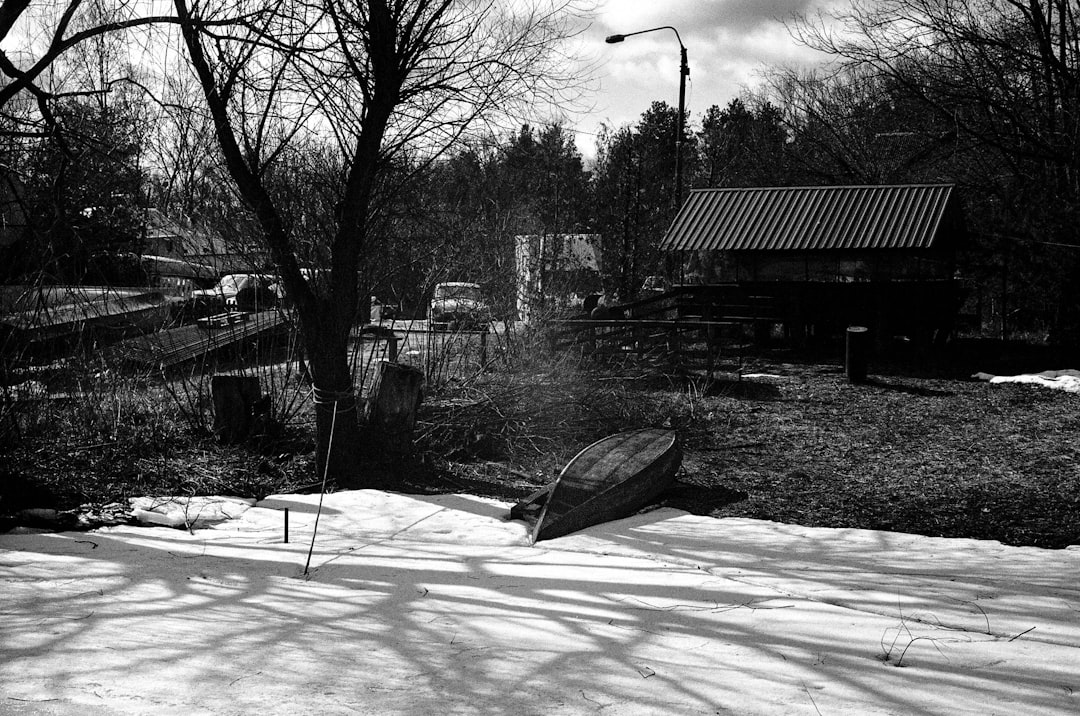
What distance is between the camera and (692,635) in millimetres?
4680

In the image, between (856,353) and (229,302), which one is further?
(856,353)

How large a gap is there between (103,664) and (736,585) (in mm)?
3238

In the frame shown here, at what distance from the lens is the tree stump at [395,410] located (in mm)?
9734

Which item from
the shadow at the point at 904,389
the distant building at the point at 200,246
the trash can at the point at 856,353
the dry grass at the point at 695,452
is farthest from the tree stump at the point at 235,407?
the trash can at the point at 856,353

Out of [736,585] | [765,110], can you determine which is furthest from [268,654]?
[765,110]

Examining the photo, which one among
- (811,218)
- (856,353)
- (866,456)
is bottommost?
(866,456)

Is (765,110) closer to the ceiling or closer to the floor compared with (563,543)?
closer to the ceiling

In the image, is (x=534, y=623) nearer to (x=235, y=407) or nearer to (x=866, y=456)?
(x=235, y=407)

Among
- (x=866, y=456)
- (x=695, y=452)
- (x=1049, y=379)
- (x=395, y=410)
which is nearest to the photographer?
(x=395, y=410)

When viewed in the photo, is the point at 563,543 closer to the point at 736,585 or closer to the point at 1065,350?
the point at 736,585

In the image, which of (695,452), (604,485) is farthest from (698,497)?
(695,452)

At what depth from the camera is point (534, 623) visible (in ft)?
16.0

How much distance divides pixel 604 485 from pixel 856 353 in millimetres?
9346

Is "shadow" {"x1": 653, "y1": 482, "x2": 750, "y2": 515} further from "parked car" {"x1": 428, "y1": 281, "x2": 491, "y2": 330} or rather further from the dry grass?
"parked car" {"x1": 428, "y1": 281, "x2": 491, "y2": 330}
